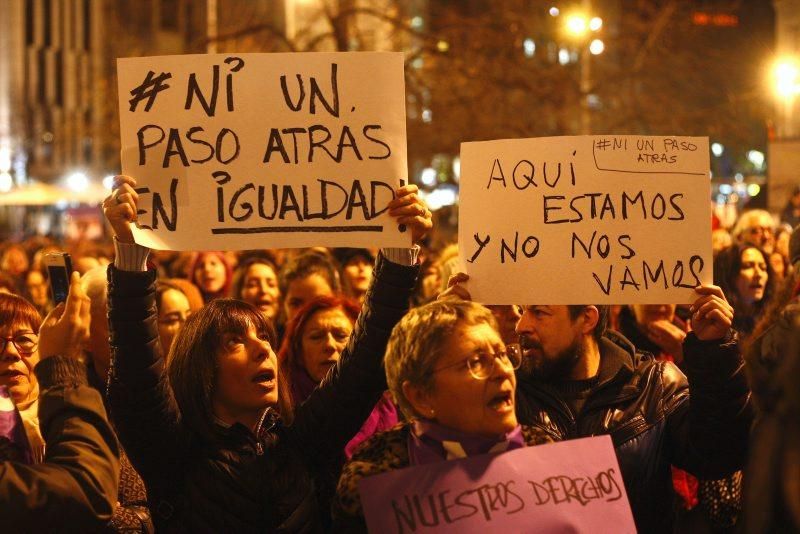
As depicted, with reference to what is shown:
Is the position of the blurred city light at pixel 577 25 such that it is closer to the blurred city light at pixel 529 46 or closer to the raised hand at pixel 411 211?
the blurred city light at pixel 529 46

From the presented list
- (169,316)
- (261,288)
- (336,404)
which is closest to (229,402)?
(336,404)

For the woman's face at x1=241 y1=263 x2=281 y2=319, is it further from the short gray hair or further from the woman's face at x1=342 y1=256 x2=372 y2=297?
the short gray hair

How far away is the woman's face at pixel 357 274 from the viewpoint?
7867 millimetres

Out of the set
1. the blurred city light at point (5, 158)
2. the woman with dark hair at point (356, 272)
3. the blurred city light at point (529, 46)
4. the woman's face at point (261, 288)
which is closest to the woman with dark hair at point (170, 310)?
the woman's face at point (261, 288)

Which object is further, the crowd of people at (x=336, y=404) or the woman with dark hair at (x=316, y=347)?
the woman with dark hair at (x=316, y=347)

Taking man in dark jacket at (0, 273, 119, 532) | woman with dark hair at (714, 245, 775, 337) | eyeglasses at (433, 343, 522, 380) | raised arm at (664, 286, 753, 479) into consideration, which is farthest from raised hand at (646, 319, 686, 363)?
man in dark jacket at (0, 273, 119, 532)

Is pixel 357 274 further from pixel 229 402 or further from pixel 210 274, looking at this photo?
pixel 229 402

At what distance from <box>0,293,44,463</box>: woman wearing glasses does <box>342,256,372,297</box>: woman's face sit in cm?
406

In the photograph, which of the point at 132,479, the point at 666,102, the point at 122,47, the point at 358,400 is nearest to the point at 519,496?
the point at 358,400

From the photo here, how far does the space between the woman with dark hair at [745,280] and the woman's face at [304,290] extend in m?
2.31

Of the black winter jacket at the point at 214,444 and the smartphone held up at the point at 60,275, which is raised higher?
the smartphone held up at the point at 60,275

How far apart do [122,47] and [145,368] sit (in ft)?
154

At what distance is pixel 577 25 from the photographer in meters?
17.9

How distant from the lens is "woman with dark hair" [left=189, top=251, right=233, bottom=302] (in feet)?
26.8
